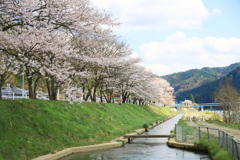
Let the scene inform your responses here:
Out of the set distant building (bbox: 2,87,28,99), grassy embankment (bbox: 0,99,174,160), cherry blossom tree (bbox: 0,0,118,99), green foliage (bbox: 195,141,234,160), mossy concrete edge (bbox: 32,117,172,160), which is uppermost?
cherry blossom tree (bbox: 0,0,118,99)

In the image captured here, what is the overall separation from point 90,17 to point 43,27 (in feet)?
6.75

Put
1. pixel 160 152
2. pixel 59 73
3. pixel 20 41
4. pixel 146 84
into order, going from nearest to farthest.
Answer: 1. pixel 20 41
2. pixel 59 73
3. pixel 160 152
4. pixel 146 84

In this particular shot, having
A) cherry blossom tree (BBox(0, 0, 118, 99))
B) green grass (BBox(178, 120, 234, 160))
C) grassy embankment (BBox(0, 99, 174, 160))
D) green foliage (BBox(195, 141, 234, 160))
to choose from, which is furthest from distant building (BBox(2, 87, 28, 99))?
green foliage (BBox(195, 141, 234, 160))

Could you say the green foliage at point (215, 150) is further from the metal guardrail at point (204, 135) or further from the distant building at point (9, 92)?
the distant building at point (9, 92)

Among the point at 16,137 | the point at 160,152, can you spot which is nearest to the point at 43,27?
the point at 16,137

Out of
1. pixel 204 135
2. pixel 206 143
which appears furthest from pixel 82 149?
pixel 204 135

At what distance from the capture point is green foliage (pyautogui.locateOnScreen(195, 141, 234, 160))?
427 inches

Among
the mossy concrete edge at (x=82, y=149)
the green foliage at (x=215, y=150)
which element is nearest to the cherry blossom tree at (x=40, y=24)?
the mossy concrete edge at (x=82, y=149)

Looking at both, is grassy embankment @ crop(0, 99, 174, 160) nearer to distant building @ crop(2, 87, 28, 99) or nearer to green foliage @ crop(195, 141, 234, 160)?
green foliage @ crop(195, 141, 234, 160)

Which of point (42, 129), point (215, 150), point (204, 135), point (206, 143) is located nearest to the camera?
point (215, 150)

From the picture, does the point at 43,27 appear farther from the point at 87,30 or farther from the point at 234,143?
the point at 234,143

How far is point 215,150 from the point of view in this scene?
A: 13.0 m

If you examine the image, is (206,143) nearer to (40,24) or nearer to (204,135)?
(204,135)

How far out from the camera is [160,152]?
16.2 m
